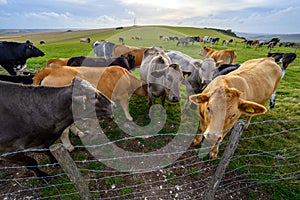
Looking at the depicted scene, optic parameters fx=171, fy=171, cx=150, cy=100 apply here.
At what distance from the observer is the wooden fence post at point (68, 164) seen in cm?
185

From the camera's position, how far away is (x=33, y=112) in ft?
9.75

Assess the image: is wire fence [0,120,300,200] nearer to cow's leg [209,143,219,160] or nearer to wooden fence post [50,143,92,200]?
cow's leg [209,143,219,160]

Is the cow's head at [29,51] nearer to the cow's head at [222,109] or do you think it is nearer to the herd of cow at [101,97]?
the herd of cow at [101,97]

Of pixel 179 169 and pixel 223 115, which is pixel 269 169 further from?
pixel 223 115

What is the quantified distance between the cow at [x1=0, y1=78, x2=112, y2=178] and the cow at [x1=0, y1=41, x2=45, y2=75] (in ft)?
32.6

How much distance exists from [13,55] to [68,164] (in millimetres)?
12078

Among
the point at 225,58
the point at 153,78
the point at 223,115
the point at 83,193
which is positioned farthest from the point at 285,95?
the point at 83,193

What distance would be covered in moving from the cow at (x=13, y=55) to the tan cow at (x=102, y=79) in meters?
8.53

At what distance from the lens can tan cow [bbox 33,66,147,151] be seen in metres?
4.43

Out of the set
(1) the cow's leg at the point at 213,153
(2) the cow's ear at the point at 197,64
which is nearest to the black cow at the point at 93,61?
(2) the cow's ear at the point at 197,64

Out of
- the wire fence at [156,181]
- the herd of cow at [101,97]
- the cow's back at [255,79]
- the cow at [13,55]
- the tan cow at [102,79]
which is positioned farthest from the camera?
the cow at [13,55]

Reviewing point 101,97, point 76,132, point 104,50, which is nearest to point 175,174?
point 101,97

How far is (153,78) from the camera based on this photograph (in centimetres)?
518

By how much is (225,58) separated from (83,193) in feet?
40.5
